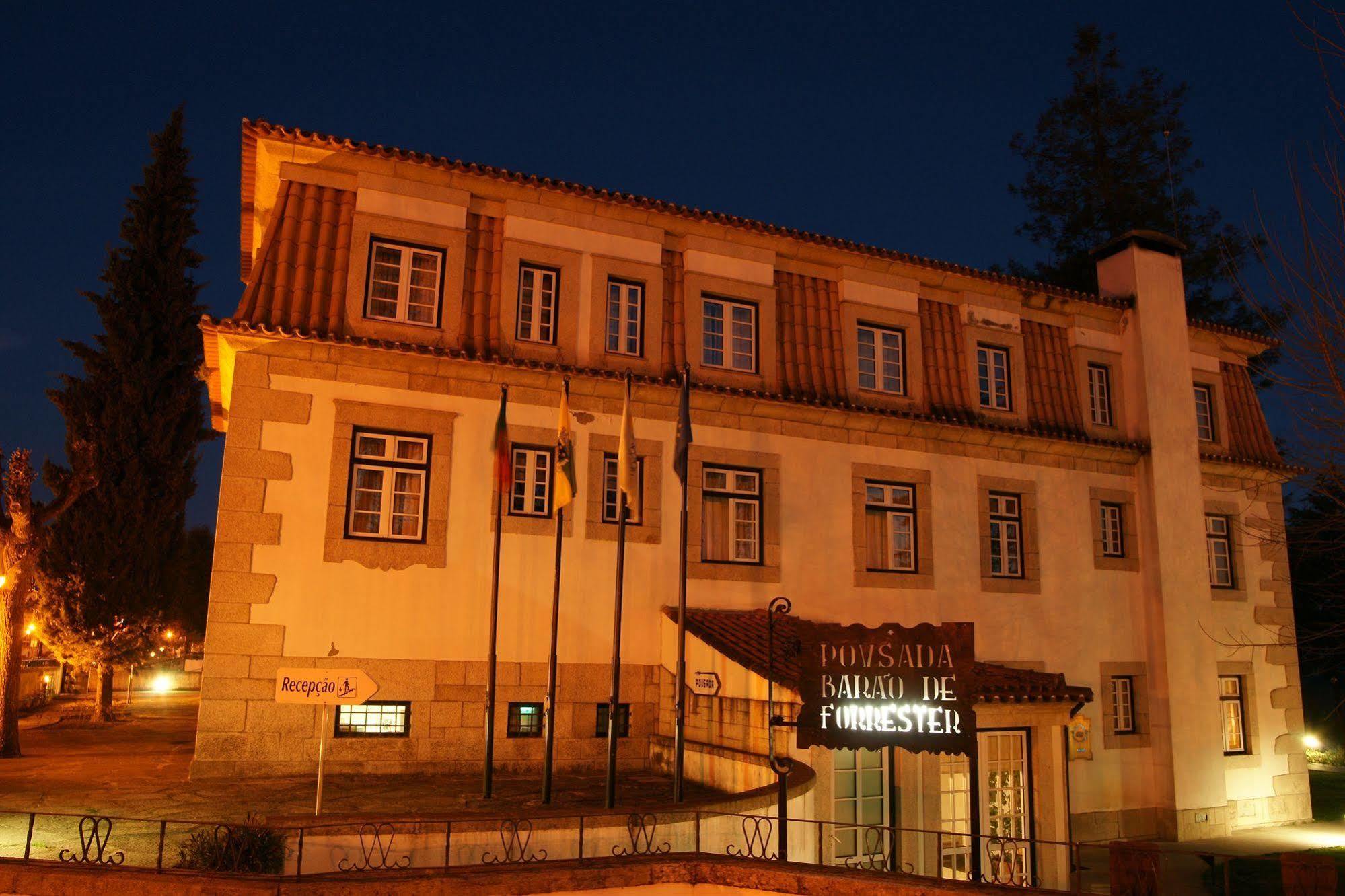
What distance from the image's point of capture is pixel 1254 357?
77.9ft

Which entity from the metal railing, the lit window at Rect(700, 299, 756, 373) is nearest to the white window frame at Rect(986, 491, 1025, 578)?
the lit window at Rect(700, 299, 756, 373)

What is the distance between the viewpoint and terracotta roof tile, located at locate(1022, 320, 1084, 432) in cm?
1981

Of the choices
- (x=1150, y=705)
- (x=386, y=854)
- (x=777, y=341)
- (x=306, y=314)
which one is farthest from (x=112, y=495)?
(x=1150, y=705)

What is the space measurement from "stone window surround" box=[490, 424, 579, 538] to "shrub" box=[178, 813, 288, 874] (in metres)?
6.37

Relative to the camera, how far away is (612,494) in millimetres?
15500

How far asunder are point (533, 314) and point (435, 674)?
579 cm

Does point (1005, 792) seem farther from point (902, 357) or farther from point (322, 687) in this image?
point (322, 687)

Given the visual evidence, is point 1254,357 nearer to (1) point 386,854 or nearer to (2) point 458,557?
(2) point 458,557

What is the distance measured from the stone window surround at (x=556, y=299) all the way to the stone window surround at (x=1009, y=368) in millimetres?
8145

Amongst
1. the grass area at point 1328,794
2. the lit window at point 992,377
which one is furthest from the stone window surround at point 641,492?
the grass area at point 1328,794

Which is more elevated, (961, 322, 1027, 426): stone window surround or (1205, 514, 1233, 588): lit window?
(961, 322, 1027, 426): stone window surround

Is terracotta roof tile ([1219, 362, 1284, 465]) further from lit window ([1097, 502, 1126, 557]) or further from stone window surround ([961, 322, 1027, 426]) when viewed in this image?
stone window surround ([961, 322, 1027, 426])

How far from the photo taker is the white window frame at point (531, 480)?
14719 mm

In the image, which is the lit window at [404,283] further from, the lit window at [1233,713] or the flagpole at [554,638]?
the lit window at [1233,713]
